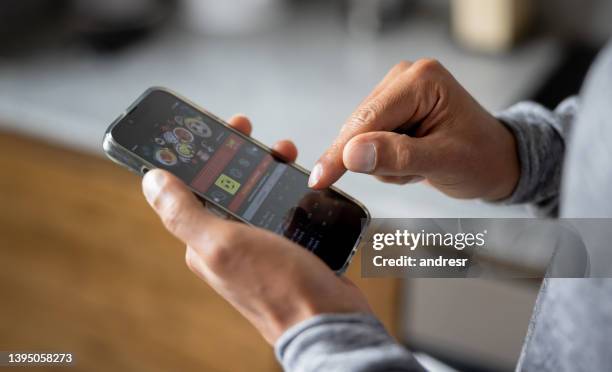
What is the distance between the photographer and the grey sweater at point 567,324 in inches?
17.1

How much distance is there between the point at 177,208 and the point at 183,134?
150mm

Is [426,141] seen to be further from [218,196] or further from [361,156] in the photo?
[218,196]

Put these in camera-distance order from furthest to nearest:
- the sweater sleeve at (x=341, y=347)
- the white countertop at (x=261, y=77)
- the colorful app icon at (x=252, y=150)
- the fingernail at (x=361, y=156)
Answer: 1. the white countertop at (x=261, y=77)
2. the colorful app icon at (x=252, y=150)
3. the fingernail at (x=361, y=156)
4. the sweater sleeve at (x=341, y=347)

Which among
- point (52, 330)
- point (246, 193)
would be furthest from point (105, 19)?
point (246, 193)

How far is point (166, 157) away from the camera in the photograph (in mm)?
604

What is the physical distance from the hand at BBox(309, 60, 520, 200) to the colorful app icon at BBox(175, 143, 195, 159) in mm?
107

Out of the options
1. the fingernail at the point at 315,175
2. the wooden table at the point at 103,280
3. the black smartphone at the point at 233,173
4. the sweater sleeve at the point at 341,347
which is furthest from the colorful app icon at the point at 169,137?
the wooden table at the point at 103,280

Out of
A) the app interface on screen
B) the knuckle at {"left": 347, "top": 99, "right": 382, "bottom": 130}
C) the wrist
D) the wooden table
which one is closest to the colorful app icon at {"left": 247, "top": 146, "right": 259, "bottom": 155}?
the app interface on screen

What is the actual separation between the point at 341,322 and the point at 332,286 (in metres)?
0.03

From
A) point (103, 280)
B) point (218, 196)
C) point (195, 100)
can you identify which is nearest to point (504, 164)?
point (218, 196)

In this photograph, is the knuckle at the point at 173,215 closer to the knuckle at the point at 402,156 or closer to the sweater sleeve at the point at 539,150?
the knuckle at the point at 402,156

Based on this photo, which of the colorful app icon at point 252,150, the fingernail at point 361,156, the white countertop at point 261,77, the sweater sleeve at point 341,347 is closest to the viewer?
the sweater sleeve at point 341,347

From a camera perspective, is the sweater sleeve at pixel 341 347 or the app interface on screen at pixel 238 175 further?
the app interface on screen at pixel 238 175

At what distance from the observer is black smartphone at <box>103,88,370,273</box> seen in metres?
0.59
